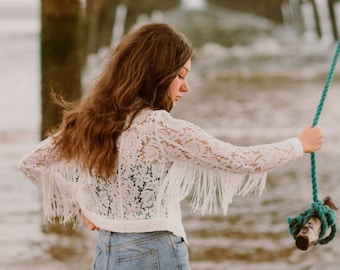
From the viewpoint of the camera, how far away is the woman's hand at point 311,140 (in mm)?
2561

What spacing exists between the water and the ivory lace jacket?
2.46 metres

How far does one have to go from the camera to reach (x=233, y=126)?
37.7ft

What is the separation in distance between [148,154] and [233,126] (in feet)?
29.8

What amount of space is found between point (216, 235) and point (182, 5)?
2140 centimetres

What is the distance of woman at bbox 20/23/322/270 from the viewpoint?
244 cm

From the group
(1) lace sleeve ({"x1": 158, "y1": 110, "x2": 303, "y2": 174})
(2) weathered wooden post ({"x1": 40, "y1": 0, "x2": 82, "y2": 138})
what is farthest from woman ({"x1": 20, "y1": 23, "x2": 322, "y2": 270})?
(2) weathered wooden post ({"x1": 40, "y1": 0, "x2": 82, "y2": 138})

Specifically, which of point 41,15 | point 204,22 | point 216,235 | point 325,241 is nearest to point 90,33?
point 204,22

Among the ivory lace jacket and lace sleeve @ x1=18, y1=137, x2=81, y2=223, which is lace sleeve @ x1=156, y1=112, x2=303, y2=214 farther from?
lace sleeve @ x1=18, y1=137, x2=81, y2=223

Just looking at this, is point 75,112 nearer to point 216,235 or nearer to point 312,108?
point 216,235

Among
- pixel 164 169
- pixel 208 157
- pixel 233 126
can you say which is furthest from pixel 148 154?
pixel 233 126

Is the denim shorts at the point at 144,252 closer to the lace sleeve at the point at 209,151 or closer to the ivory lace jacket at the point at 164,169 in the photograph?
the ivory lace jacket at the point at 164,169

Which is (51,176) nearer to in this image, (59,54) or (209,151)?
(209,151)

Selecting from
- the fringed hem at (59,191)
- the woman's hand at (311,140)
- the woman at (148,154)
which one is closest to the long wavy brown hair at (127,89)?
the woman at (148,154)

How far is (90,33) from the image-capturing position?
1980 cm
